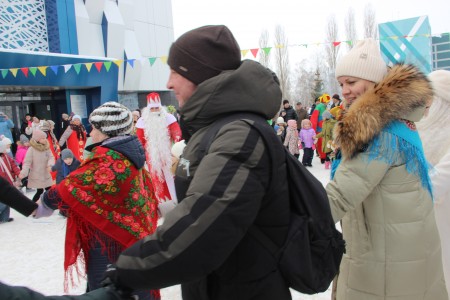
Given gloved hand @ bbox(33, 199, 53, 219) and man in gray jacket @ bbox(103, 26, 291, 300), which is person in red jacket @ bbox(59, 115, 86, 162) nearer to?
gloved hand @ bbox(33, 199, 53, 219)

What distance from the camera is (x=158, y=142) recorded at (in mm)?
6188

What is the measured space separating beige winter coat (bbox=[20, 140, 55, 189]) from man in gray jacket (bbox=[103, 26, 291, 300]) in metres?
6.84

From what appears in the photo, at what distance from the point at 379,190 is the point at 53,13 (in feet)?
58.1

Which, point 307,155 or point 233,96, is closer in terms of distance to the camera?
point 233,96

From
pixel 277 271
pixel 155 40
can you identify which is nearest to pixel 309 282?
pixel 277 271

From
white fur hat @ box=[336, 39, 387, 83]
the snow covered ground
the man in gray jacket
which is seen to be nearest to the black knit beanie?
the man in gray jacket

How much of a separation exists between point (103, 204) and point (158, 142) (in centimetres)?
373

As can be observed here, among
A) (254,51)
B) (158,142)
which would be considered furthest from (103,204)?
(254,51)

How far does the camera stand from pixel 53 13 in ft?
54.0

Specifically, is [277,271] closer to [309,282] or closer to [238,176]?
[309,282]

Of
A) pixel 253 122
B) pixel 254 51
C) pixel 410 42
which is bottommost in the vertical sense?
Result: pixel 253 122

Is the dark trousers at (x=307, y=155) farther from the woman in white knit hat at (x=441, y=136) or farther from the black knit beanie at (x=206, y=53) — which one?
the black knit beanie at (x=206, y=53)

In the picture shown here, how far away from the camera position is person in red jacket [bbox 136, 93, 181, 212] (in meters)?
5.77

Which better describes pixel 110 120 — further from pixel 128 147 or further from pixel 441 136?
pixel 441 136
